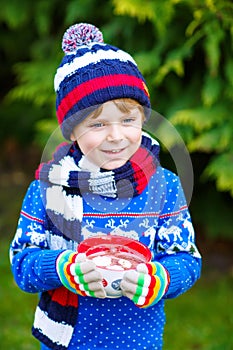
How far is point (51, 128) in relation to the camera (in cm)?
421

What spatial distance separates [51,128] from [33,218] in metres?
2.19

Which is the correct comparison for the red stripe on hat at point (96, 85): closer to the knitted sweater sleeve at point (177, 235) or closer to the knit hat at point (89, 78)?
the knit hat at point (89, 78)

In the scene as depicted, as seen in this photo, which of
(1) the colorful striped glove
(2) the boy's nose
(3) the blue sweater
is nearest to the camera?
(1) the colorful striped glove

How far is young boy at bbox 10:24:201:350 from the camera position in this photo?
196cm

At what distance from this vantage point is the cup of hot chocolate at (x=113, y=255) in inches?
71.4

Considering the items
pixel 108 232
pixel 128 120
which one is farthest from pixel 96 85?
pixel 108 232

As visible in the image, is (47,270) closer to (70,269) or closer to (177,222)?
(70,269)

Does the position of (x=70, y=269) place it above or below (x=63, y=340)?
above

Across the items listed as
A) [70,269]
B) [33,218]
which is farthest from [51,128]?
[70,269]

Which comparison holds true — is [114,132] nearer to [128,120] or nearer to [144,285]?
[128,120]

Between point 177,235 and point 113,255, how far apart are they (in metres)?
0.30

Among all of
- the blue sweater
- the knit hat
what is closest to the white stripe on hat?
the knit hat

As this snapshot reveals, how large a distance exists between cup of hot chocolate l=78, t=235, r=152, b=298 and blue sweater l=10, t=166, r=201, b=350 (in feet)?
0.40

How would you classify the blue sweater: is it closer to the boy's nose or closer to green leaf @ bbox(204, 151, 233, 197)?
the boy's nose
